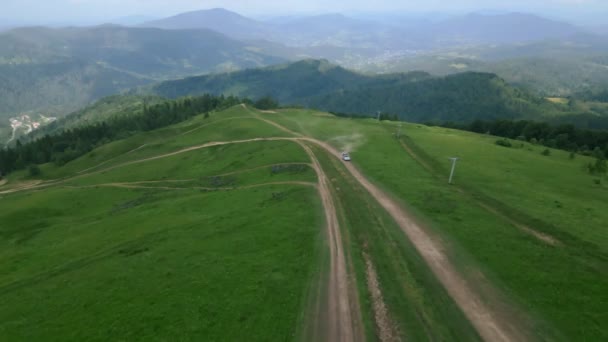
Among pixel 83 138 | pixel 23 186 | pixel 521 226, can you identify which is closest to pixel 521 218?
pixel 521 226

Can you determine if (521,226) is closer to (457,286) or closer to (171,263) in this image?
(457,286)

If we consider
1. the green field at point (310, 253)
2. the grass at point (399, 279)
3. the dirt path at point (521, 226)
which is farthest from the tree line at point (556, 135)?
the grass at point (399, 279)

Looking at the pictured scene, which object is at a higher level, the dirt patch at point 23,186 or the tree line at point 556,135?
the tree line at point 556,135

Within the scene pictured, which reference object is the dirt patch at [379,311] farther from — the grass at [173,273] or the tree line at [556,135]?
the tree line at [556,135]

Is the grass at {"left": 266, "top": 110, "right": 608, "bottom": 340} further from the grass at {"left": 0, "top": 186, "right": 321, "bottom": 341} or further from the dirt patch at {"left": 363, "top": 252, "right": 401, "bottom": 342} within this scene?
the grass at {"left": 0, "top": 186, "right": 321, "bottom": 341}

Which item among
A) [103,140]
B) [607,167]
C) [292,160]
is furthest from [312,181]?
[103,140]

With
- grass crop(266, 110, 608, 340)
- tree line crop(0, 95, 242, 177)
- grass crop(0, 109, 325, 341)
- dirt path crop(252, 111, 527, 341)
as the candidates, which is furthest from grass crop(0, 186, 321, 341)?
tree line crop(0, 95, 242, 177)
